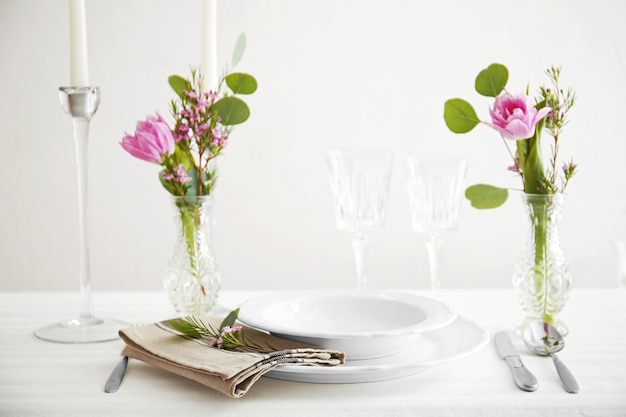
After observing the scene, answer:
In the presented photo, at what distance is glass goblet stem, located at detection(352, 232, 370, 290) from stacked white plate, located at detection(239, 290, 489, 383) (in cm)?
8

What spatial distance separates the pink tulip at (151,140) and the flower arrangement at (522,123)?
430 mm

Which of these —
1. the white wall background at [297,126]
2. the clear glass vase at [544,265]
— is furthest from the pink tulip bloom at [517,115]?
the white wall background at [297,126]

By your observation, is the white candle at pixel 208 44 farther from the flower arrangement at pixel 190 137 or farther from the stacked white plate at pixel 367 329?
the stacked white plate at pixel 367 329

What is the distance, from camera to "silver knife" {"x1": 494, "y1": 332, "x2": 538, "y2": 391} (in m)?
0.79

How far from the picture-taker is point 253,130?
9.53 feet

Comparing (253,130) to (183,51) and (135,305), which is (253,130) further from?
(135,305)

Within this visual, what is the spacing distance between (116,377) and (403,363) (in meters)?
0.33

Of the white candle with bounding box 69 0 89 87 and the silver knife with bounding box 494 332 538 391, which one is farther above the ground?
the white candle with bounding box 69 0 89 87

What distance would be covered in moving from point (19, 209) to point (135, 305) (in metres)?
1.97

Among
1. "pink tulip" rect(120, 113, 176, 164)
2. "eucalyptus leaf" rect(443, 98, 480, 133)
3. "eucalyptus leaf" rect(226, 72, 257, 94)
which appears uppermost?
"eucalyptus leaf" rect(226, 72, 257, 94)

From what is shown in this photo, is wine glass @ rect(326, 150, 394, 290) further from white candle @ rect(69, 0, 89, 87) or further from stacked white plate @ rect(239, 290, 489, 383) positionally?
white candle @ rect(69, 0, 89, 87)

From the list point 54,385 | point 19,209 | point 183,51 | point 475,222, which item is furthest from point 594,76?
point 54,385

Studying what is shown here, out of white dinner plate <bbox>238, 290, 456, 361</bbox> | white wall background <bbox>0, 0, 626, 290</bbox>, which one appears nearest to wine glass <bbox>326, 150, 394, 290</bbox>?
white dinner plate <bbox>238, 290, 456, 361</bbox>

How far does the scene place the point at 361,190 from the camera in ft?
3.84
